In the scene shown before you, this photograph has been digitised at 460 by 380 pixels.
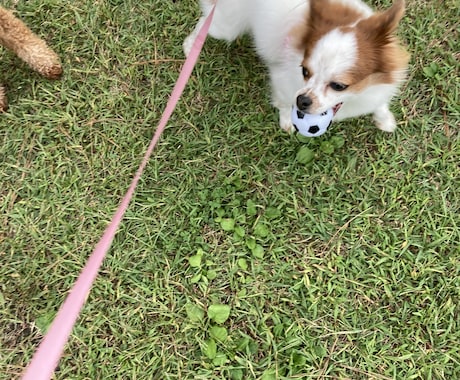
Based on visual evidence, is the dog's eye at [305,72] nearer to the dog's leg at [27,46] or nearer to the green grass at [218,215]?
the green grass at [218,215]

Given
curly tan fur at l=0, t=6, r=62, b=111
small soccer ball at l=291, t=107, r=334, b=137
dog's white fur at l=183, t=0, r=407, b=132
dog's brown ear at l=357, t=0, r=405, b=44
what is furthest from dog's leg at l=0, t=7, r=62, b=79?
dog's brown ear at l=357, t=0, r=405, b=44

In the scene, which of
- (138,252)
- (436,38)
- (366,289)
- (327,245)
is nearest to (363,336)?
(366,289)

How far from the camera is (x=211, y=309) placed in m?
2.42

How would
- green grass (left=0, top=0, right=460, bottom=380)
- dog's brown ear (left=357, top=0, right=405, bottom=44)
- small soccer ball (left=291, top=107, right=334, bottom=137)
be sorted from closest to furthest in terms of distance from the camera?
dog's brown ear (left=357, top=0, right=405, bottom=44), small soccer ball (left=291, top=107, right=334, bottom=137), green grass (left=0, top=0, right=460, bottom=380)

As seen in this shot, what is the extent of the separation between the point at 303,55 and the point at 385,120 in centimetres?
76

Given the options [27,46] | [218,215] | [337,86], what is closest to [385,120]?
[337,86]

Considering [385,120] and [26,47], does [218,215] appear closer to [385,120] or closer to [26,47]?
[385,120]

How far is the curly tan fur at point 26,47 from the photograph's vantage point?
8.80 feet

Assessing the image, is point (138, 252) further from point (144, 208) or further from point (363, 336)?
point (363, 336)

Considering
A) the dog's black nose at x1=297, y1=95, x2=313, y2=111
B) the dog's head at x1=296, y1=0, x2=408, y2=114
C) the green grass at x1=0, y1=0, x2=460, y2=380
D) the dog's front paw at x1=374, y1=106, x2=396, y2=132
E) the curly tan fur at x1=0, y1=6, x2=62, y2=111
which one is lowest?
the green grass at x1=0, y1=0, x2=460, y2=380

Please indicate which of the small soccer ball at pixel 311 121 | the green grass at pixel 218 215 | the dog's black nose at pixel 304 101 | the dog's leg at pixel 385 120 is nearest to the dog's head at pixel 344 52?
the dog's black nose at pixel 304 101

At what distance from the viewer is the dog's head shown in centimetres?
183

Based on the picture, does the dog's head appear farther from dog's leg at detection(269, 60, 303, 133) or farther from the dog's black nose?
dog's leg at detection(269, 60, 303, 133)

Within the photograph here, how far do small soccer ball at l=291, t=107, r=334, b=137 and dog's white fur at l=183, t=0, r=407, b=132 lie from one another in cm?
9
